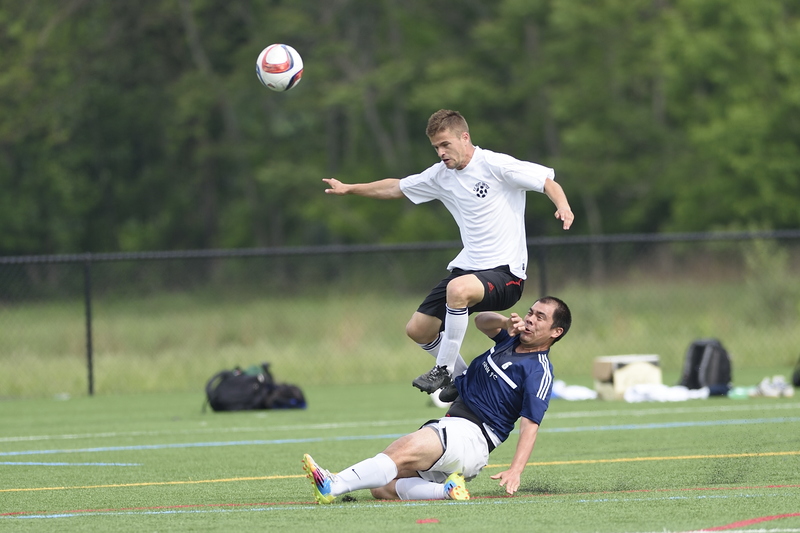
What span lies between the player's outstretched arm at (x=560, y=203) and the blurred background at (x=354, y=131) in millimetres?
17756

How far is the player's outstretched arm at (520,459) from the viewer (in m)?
6.42

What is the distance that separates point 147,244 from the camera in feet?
159

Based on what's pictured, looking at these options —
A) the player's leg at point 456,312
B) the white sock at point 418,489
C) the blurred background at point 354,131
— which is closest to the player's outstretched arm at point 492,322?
the player's leg at point 456,312

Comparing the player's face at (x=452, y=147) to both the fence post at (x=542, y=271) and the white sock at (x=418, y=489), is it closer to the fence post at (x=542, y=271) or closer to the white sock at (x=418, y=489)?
the white sock at (x=418, y=489)

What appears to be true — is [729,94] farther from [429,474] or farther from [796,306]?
[429,474]

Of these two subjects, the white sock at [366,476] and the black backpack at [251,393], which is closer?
the white sock at [366,476]

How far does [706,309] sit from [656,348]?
2.98 meters

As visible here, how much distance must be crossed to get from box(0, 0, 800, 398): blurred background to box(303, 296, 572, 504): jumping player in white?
18.4 m

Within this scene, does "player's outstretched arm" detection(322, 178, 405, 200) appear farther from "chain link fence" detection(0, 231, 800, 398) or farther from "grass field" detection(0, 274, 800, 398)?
"grass field" detection(0, 274, 800, 398)

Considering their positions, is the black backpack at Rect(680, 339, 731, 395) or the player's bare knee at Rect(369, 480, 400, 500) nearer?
the player's bare knee at Rect(369, 480, 400, 500)

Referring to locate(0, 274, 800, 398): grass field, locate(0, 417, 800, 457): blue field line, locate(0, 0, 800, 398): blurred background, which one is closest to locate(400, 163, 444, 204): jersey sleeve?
locate(0, 417, 800, 457): blue field line

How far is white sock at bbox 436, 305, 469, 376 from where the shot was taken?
7793 mm

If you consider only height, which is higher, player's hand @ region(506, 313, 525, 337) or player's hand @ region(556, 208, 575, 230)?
player's hand @ region(556, 208, 575, 230)

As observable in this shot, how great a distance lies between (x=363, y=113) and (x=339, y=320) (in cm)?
2683
